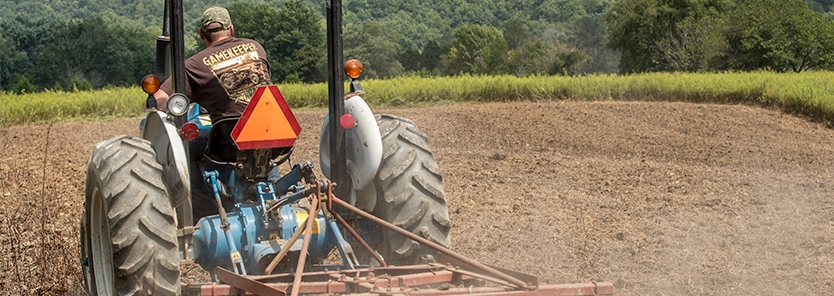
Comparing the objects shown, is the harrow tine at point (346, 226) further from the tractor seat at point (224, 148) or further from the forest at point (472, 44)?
the forest at point (472, 44)

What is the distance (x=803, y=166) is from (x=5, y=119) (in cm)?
1700

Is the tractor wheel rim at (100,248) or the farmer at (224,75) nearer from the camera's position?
the tractor wheel rim at (100,248)

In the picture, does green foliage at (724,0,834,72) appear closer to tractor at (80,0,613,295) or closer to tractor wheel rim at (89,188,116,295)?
tractor at (80,0,613,295)

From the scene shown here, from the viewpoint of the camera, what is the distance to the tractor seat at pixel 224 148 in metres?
4.73

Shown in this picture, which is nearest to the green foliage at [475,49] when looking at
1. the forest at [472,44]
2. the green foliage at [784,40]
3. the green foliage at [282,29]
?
the forest at [472,44]

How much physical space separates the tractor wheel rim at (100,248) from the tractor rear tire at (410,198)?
1.35 meters

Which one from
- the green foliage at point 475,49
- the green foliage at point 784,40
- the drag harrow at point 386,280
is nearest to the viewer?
the drag harrow at point 386,280

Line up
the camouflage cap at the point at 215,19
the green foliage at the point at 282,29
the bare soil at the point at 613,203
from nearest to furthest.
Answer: the camouflage cap at the point at 215,19 → the bare soil at the point at 613,203 → the green foliage at the point at 282,29

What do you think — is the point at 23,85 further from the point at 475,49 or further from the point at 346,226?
the point at 346,226

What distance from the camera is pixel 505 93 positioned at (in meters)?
26.1

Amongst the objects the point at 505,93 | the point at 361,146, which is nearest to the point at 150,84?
the point at 361,146

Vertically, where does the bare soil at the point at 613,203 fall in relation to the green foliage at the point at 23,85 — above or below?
above

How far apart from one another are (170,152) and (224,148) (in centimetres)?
59

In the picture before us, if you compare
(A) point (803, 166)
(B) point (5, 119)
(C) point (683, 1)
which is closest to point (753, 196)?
(A) point (803, 166)
